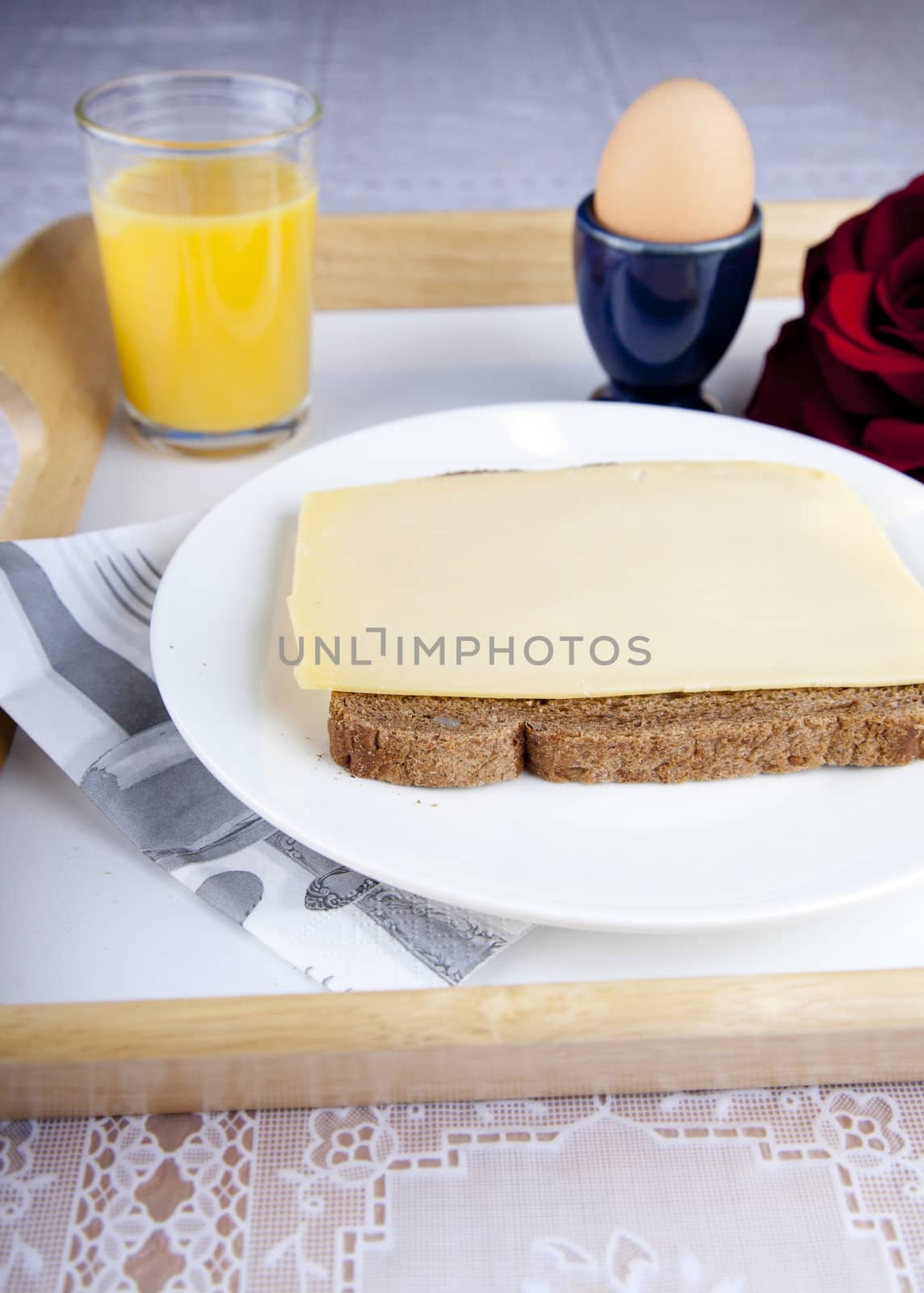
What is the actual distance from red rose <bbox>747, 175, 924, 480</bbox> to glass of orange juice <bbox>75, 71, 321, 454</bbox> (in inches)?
21.0

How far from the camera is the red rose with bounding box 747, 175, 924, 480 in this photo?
114 centimetres

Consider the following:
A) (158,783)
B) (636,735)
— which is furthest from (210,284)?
(636,735)

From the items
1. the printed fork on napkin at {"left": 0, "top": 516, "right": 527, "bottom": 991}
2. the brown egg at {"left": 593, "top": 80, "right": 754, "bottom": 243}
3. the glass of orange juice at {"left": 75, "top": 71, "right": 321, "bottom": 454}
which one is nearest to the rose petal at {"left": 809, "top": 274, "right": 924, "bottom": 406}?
the brown egg at {"left": 593, "top": 80, "right": 754, "bottom": 243}

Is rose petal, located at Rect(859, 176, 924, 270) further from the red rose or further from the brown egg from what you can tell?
the brown egg

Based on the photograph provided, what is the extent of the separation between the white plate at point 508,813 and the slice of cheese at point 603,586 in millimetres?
55

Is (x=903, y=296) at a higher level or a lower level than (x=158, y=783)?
higher

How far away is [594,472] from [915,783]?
0.37 meters

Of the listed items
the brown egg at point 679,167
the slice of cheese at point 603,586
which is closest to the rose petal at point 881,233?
the brown egg at point 679,167

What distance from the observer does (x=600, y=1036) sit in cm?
70

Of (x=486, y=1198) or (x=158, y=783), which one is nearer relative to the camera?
(x=486, y=1198)

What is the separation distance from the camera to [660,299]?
1.22 meters

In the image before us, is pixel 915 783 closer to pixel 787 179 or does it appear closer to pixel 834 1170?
pixel 834 1170

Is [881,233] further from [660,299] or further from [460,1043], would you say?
[460,1043]

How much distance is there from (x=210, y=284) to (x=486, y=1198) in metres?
0.87
